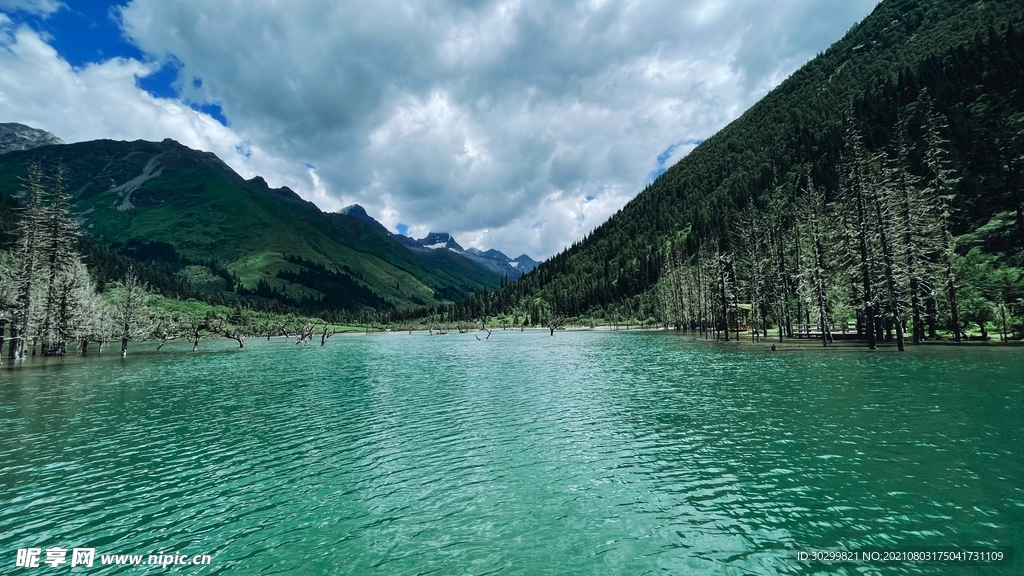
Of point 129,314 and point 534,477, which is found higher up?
point 129,314

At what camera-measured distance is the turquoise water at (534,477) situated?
13.0 m

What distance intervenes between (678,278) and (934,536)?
151538 millimetres

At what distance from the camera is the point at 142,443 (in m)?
26.6

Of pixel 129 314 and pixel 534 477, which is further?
pixel 129 314

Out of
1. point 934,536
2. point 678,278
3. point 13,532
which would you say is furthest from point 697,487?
point 678,278

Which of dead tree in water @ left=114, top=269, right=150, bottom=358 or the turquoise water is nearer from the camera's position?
the turquoise water

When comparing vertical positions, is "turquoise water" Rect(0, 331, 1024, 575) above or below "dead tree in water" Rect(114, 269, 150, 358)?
below

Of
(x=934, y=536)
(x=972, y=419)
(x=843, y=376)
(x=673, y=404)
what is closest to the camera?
(x=934, y=536)

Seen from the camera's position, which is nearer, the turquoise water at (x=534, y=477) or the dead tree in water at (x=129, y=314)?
the turquoise water at (x=534, y=477)

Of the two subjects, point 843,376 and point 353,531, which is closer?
point 353,531

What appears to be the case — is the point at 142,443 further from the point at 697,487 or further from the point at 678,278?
the point at 678,278

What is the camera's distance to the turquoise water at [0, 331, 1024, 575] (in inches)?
513

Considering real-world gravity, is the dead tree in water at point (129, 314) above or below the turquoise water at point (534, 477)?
above

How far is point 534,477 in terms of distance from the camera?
19.4 m
